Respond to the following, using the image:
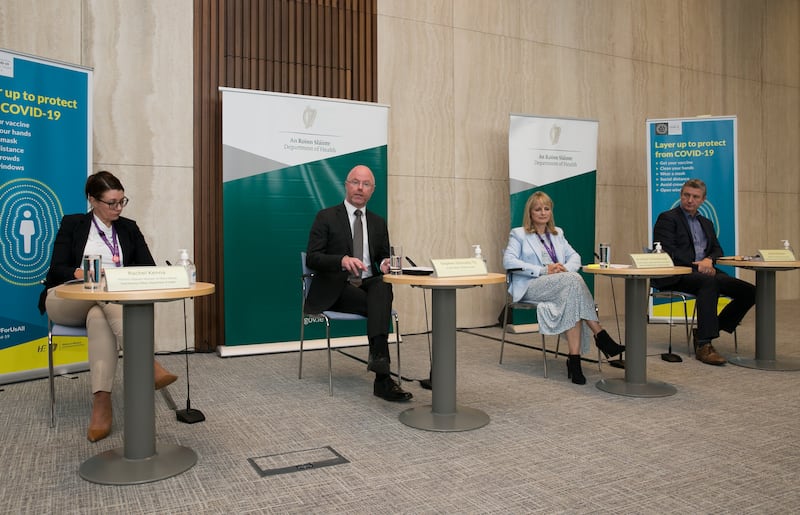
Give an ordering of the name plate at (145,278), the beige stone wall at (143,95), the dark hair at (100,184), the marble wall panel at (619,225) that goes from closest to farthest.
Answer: the name plate at (145,278), the dark hair at (100,184), the beige stone wall at (143,95), the marble wall panel at (619,225)

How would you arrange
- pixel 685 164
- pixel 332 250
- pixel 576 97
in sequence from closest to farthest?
pixel 332 250 < pixel 685 164 < pixel 576 97

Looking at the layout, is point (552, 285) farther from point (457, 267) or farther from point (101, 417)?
point (101, 417)

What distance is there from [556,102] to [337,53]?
2.64 metres

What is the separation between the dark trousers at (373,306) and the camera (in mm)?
3500

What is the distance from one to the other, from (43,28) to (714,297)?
5.34m

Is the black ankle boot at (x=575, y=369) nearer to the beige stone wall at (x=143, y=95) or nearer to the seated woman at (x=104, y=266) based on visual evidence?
the seated woman at (x=104, y=266)

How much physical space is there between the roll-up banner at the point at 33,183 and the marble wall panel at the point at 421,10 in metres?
2.91

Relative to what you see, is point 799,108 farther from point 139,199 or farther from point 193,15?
point 139,199

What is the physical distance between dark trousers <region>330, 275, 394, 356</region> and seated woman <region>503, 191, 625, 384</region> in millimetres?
1111

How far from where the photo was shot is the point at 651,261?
3.76 m

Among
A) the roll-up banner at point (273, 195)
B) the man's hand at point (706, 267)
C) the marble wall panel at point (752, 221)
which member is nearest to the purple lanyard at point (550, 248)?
the man's hand at point (706, 267)

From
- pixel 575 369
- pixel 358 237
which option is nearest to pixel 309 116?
pixel 358 237

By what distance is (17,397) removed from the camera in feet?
11.9

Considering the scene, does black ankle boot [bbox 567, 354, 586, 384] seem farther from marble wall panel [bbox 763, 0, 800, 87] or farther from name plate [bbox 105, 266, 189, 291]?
marble wall panel [bbox 763, 0, 800, 87]
